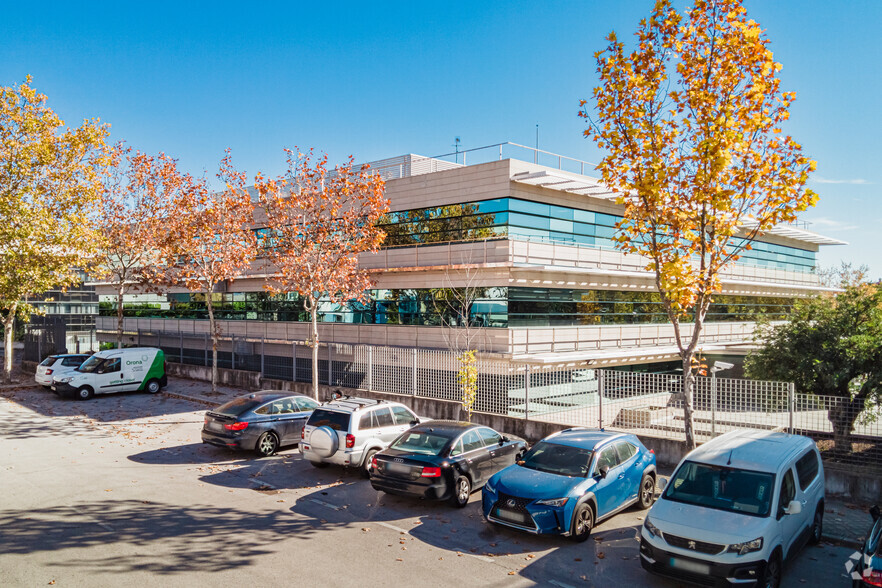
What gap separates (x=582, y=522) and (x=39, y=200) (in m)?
27.8

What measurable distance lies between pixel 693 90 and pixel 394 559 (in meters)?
9.46

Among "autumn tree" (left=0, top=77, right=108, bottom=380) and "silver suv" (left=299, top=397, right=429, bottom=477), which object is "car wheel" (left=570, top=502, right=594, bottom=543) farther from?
"autumn tree" (left=0, top=77, right=108, bottom=380)

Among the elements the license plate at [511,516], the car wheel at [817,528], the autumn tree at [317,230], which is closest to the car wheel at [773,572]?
the car wheel at [817,528]

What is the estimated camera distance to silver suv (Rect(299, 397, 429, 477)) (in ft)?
42.6

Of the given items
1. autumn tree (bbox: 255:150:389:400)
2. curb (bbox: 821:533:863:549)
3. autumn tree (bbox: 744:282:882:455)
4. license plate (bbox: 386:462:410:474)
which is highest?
autumn tree (bbox: 255:150:389:400)

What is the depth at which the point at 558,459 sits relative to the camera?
10398mm

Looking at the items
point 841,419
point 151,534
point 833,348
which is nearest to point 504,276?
point 833,348

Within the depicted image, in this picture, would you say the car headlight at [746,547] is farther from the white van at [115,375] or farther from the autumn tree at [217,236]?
the white van at [115,375]

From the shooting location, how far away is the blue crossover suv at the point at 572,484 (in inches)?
368


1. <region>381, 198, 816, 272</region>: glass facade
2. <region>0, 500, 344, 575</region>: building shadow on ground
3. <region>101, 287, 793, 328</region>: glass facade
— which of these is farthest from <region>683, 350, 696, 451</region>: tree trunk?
<region>381, 198, 816, 272</region>: glass facade

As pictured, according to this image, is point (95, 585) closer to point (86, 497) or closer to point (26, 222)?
point (86, 497)

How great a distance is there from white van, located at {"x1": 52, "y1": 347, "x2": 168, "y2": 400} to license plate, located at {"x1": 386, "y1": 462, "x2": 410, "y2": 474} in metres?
17.3

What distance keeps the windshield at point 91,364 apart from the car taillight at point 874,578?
24.8 m

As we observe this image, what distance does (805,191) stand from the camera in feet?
35.2
